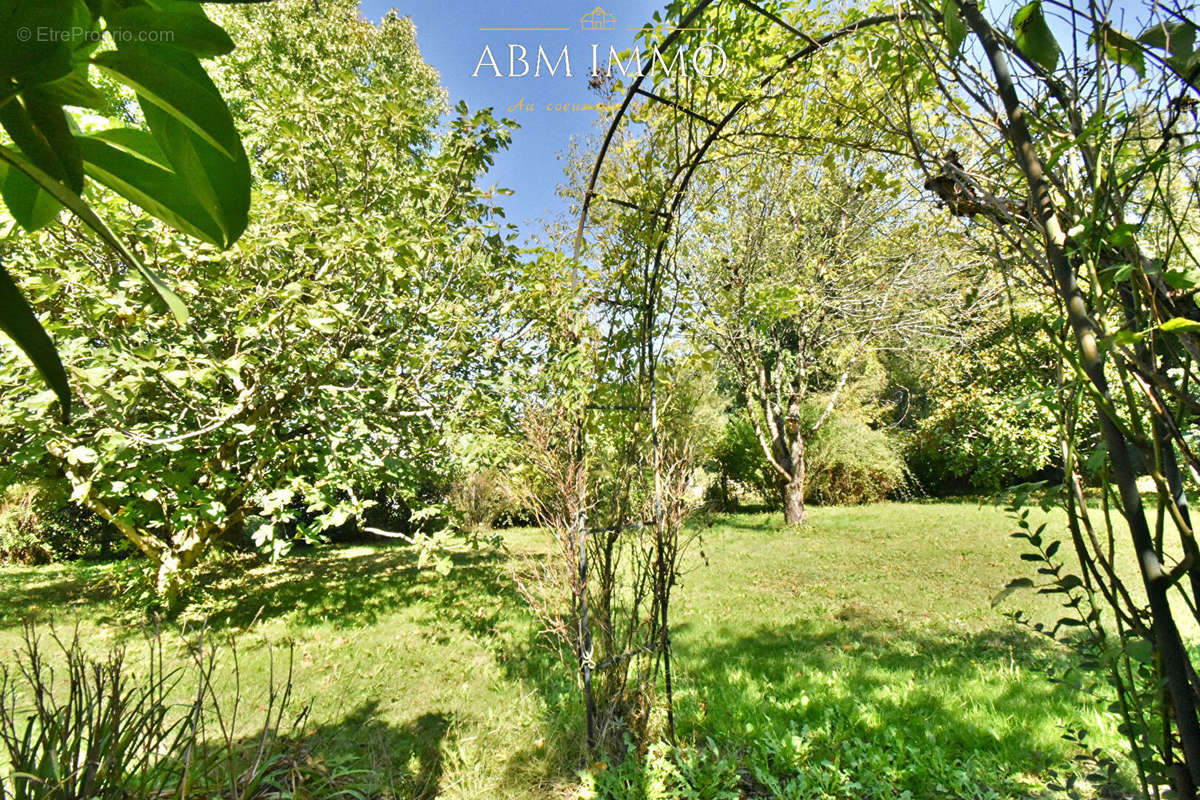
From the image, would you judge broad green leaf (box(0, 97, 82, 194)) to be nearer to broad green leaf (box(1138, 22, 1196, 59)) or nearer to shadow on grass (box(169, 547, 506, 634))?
broad green leaf (box(1138, 22, 1196, 59))

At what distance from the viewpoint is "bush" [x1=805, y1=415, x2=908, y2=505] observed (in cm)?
1177

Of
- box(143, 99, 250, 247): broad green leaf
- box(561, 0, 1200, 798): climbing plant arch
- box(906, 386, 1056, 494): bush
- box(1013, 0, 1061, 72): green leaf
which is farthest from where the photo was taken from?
box(906, 386, 1056, 494): bush

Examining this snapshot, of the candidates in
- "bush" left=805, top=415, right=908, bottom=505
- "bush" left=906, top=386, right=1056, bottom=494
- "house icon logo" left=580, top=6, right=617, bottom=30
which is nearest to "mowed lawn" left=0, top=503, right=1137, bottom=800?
"bush" left=906, top=386, right=1056, bottom=494

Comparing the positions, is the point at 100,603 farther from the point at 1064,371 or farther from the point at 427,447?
the point at 1064,371

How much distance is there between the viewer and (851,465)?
1238 cm

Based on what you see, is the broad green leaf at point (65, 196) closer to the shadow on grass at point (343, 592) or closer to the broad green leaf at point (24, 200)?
the broad green leaf at point (24, 200)

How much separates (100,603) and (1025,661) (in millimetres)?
8452

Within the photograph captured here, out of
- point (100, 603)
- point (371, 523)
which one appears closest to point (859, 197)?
point (100, 603)

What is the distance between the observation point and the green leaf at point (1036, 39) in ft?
2.60

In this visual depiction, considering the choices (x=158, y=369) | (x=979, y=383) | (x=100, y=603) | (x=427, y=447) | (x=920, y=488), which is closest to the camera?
(x=158, y=369)

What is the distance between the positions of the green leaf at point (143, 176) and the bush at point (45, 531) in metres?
12.7

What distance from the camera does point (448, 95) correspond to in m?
12.7

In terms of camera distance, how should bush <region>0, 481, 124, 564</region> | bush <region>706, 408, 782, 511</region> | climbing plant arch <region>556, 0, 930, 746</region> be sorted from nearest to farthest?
climbing plant arch <region>556, 0, 930, 746</region> → bush <region>0, 481, 124, 564</region> → bush <region>706, 408, 782, 511</region>

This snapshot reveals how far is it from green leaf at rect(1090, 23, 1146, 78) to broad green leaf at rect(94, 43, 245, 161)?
1084mm
